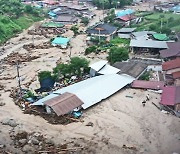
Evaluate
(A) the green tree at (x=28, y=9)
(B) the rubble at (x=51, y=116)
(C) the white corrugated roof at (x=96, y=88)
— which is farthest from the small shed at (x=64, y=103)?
(A) the green tree at (x=28, y=9)

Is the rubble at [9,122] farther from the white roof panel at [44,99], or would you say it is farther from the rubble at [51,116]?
the white roof panel at [44,99]

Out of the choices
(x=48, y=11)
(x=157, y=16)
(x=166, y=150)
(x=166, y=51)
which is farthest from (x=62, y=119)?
(x=48, y=11)

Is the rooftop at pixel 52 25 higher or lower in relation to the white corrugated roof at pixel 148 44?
lower

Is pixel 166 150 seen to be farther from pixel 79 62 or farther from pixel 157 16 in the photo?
pixel 157 16

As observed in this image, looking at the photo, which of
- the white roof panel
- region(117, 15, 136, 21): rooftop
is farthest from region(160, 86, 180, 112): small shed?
region(117, 15, 136, 21): rooftop

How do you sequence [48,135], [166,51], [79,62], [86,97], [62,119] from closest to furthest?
[48,135]
[62,119]
[86,97]
[79,62]
[166,51]

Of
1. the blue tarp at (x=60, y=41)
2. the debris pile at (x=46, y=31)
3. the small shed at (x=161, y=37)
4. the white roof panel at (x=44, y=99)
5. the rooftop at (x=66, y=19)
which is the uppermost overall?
the white roof panel at (x=44, y=99)

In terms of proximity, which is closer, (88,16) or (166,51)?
(166,51)

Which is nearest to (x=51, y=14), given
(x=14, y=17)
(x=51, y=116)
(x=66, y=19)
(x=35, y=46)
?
(x=66, y=19)
